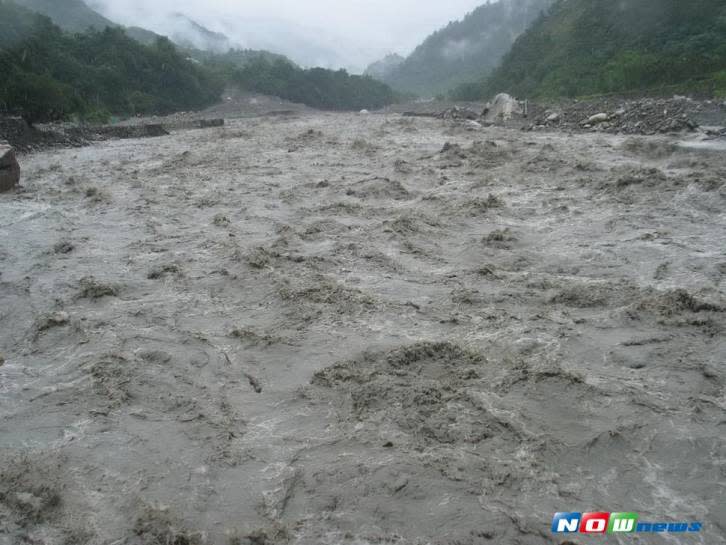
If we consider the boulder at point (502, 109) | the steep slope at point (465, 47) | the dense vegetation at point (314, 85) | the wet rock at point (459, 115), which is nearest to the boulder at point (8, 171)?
the boulder at point (502, 109)

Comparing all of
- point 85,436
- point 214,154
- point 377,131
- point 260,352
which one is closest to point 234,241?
point 260,352

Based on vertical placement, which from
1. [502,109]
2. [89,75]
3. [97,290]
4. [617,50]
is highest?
[617,50]

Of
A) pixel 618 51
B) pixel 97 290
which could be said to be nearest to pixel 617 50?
pixel 618 51

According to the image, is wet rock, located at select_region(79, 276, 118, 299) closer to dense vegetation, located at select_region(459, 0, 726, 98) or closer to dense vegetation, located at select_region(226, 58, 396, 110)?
dense vegetation, located at select_region(459, 0, 726, 98)

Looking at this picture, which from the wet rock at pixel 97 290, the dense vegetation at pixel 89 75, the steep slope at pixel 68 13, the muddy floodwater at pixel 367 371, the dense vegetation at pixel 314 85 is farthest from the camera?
the steep slope at pixel 68 13

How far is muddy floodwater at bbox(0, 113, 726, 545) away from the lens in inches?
114

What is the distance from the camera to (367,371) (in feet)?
13.6

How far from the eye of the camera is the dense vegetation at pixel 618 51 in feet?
79.3

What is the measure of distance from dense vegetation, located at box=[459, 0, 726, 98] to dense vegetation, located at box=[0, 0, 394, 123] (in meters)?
17.3

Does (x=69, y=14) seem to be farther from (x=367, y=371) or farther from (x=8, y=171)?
(x=367, y=371)

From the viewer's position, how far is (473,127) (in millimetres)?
20953

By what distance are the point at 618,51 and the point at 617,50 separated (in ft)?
1.24

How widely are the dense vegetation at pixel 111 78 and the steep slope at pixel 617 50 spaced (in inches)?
726

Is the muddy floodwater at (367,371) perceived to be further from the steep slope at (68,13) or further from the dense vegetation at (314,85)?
the steep slope at (68,13)
